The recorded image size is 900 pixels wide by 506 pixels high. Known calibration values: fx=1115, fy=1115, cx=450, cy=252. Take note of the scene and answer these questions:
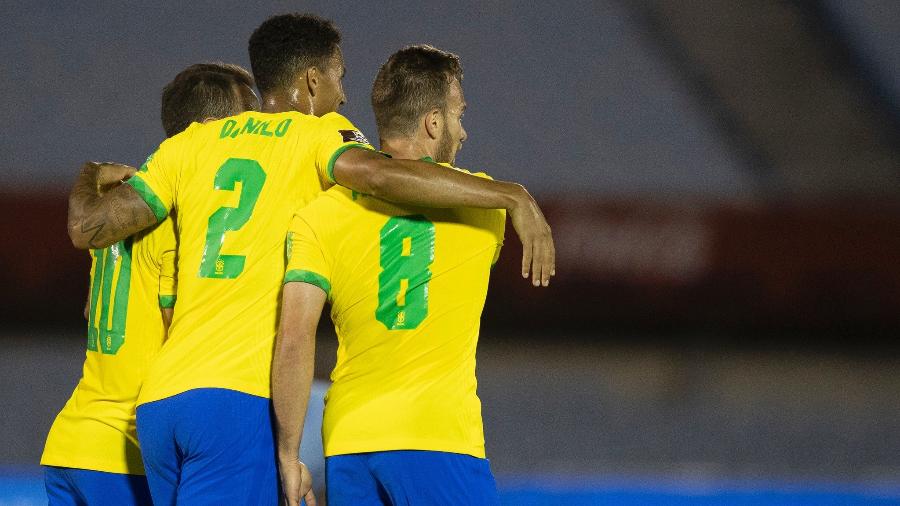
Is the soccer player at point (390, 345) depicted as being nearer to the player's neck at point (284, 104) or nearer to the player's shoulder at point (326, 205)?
the player's shoulder at point (326, 205)

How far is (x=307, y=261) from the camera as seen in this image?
2242 mm

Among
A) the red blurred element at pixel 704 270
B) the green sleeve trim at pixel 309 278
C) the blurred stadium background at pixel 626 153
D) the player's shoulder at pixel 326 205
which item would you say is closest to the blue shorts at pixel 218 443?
the green sleeve trim at pixel 309 278

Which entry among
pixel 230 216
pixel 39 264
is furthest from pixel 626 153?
pixel 230 216

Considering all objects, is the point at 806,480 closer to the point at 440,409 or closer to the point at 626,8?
the point at 440,409

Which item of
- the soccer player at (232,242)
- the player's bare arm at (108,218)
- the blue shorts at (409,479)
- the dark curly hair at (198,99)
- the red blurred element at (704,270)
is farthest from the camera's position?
the red blurred element at (704,270)

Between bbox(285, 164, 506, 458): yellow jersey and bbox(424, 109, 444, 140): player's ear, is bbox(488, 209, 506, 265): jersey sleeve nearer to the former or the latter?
bbox(285, 164, 506, 458): yellow jersey

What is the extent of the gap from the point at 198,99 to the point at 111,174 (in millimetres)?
306

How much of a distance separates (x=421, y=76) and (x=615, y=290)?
8.76 m

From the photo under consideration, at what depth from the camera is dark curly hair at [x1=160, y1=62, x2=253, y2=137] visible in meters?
2.89

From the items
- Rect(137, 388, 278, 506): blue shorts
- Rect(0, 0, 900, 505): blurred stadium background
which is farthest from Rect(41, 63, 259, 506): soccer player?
Rect(0, 0, 900, 505): blurred stadium background

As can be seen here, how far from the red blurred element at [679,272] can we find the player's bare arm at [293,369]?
824 centimetres

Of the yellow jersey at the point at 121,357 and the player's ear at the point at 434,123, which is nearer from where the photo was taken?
the player's ear at the point at 434,123

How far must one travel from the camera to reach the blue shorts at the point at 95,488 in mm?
2619

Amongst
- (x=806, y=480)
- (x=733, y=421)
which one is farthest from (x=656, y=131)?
(x=806, y=480)
